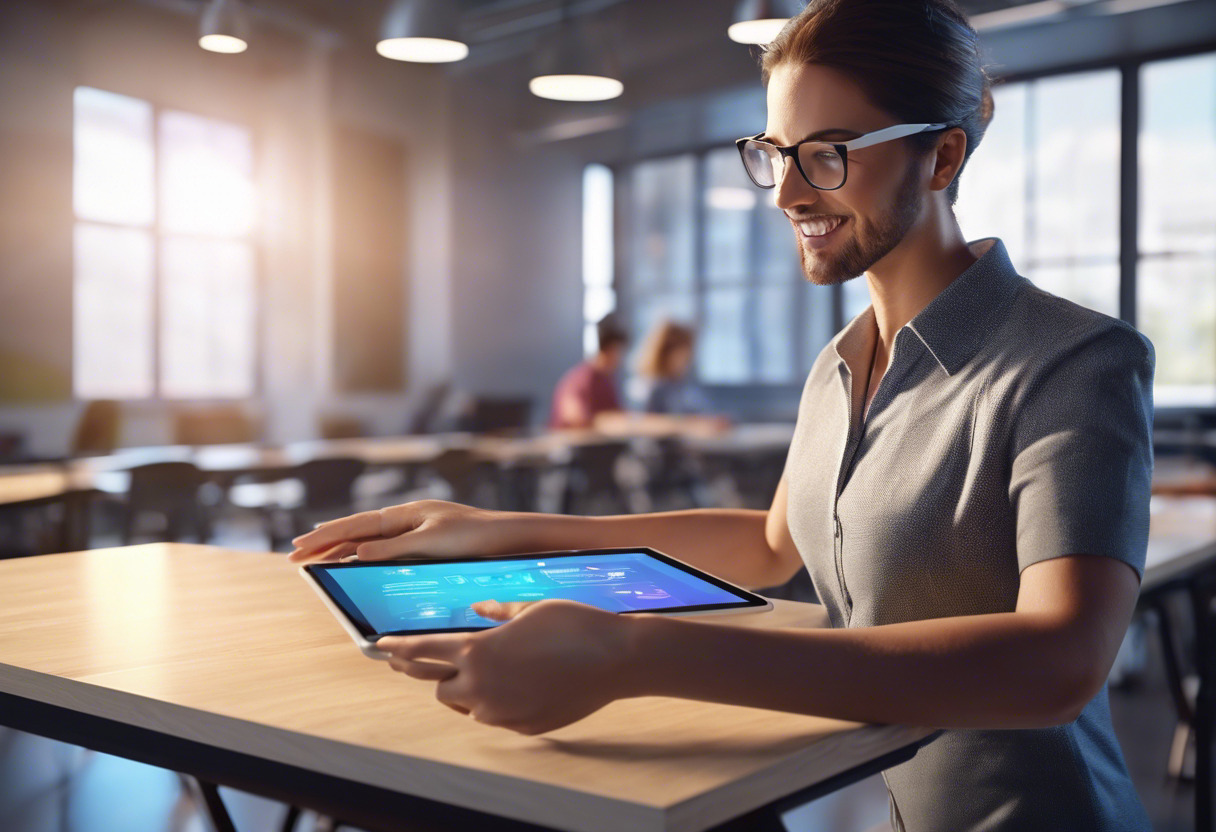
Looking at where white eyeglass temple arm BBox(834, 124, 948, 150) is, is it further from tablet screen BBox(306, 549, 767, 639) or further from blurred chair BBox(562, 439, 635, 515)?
blurred chair BBox(562, 439, 635, 515)

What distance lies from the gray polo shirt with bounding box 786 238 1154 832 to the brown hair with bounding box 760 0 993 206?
0.16m

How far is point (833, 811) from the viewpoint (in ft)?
8.98

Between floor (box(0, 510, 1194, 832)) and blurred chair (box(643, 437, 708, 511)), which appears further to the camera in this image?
blurred chair (box(643, 437, 708, 511))

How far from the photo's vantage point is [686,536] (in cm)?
125

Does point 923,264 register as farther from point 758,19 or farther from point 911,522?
point 758,19

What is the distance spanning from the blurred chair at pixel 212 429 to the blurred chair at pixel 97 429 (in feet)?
1.44

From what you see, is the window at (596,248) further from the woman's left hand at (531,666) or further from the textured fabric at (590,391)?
the woman's left hand at (531,666)

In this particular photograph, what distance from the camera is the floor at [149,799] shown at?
2562 mm

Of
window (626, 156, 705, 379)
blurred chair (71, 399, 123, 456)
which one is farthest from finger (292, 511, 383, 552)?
window (626, 156, 705, 379)

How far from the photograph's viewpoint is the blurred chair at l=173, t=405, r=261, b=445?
6.82m

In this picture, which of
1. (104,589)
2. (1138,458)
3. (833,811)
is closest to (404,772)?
(1138,458)

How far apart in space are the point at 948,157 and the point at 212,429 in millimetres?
6656

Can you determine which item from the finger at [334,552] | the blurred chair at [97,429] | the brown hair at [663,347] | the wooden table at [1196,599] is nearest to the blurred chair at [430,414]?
the blurred chair at [97,429]

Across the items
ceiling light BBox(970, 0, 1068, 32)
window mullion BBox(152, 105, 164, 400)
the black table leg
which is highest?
ceiling light BBox(970, 0, 1068, 32)
